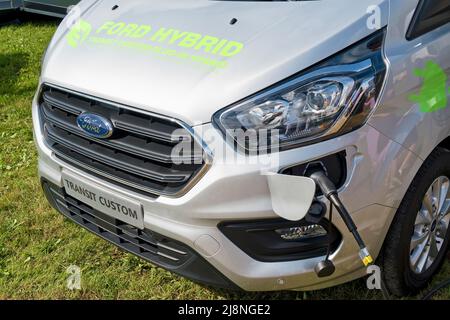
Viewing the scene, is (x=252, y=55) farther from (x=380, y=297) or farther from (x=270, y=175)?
(x=380, y=297)

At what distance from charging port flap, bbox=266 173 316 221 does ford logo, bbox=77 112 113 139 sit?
0.70 meters

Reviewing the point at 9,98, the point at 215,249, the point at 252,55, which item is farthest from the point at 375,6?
the point at 9,98

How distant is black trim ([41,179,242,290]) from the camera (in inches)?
80.1

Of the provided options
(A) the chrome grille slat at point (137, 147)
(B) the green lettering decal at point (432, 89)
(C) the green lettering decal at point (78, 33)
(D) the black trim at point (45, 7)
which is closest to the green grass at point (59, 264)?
(A) the chrome grille slat at point (137, 147)

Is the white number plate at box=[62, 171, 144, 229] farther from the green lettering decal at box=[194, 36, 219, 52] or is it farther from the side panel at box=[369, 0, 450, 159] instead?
the side panel at box=[369, 0, 450, 159]

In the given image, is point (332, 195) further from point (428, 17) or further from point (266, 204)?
point (428, 17)

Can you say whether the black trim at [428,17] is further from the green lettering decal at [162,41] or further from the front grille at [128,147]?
the front grille at [128,147]

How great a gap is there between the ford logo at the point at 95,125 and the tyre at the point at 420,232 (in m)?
1.20

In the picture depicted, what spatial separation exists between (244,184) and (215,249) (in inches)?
11.9

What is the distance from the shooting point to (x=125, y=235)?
7.43 ft

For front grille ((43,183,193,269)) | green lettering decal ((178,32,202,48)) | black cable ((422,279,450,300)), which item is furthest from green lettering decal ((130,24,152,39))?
black cable ((422,279,450,300))

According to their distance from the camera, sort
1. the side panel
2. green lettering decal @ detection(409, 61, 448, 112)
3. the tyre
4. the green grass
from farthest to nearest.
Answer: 1. the green grass
2. the tyre
3. green lettering decal @ detection(409, 61, 448, 112)
4. the side panel

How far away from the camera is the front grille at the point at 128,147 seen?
1901mm

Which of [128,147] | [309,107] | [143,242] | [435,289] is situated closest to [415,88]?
[309,107]
